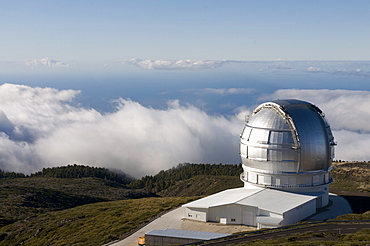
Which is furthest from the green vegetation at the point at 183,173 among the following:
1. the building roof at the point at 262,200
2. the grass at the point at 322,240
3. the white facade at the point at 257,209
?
the grass at the point at 322,240

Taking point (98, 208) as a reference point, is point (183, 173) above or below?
below

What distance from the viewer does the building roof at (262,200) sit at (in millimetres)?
48594

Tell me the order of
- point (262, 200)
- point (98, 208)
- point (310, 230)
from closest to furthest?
1. point (310, 230)
2. point (262, 200)
3. point (98, 208)

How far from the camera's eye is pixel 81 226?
5928cm

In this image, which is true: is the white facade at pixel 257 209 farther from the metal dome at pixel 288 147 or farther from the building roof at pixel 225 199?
the metal dome at pixel 288 147

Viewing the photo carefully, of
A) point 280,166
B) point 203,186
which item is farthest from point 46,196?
point 280,166

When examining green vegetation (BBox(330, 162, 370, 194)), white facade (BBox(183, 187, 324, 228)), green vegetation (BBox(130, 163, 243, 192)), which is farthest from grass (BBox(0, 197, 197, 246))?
green vegetation (BBox(130, 163, 243, 192))

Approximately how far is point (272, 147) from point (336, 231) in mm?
14320

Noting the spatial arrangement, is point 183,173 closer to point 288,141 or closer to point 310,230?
point 288,141

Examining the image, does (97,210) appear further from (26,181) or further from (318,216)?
(26,181)

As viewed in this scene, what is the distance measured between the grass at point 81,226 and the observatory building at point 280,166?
8.31 m

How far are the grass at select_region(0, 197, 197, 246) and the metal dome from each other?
1437 centimetres

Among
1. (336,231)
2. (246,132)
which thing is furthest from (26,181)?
(336,231)

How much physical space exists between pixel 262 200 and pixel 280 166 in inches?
198
